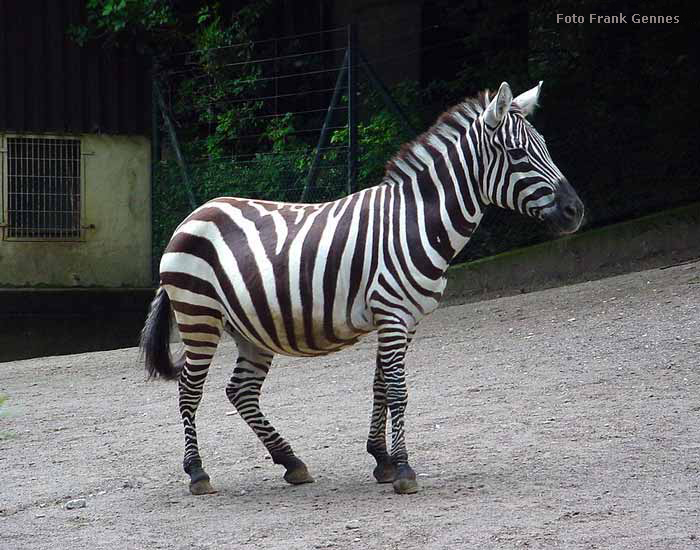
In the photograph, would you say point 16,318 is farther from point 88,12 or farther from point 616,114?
point 616,114

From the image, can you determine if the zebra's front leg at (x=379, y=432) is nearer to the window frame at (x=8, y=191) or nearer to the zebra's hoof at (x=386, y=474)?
the zebra's hoof at (x=386, y=474)

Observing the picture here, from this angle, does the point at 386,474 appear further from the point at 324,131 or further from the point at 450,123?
the point at 324,131

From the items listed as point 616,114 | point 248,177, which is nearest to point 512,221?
point 616,114

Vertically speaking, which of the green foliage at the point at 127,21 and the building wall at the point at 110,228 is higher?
the green foliage at the point at 127,21

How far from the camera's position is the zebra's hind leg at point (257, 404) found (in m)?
5.46

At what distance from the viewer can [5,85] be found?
12.9 metres

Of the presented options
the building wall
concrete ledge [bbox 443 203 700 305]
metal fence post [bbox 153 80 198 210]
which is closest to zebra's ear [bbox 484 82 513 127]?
concrete ledge [bbox 443 203 700 305]

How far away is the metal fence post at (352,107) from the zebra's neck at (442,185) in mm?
4605

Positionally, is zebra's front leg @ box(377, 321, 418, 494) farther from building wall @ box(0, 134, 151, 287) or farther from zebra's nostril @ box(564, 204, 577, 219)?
building wall @ box(0, 134, 151, 287)

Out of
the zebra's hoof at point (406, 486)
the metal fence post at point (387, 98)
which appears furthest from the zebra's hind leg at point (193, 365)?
the metal fence post at point (387, 98)

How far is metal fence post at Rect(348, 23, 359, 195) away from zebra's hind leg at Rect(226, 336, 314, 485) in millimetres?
4583

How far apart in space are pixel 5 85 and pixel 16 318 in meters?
3.07

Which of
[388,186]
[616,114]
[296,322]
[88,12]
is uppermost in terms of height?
[88,12]

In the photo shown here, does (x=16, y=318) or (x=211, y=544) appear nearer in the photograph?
(x=211, y=544)
